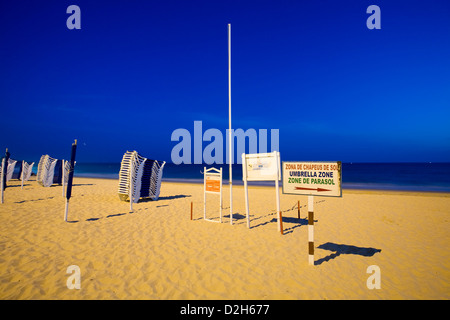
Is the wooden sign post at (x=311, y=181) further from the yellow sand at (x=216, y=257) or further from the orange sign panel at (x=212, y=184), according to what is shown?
the orange sign panel at (x=212, y=184)

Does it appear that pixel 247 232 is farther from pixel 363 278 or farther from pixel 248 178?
pixel 363 278

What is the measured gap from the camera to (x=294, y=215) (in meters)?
12.7

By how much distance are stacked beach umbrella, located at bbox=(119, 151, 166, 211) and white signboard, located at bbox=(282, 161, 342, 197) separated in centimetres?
1040

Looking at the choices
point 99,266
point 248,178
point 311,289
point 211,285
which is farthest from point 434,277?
point 99,266

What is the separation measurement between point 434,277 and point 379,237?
3291mm

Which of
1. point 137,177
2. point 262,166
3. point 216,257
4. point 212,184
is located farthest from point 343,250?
point 137,177

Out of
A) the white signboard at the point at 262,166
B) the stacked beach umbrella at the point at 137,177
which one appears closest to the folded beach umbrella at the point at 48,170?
the stacked beach umbrella at the point at 137,177

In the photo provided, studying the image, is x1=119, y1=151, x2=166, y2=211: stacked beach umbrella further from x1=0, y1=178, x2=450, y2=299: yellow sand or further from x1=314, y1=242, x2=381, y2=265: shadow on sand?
x1=314, y1=242, x2=381, y2=265: shadow on sand

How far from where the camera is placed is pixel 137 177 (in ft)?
49.3

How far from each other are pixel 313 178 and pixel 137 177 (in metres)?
12.0

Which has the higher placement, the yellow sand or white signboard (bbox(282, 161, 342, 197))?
white signboard (bbox(282, 161, 342, 197))

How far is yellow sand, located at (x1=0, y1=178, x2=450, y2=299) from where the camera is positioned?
492cm

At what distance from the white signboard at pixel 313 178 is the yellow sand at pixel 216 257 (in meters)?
1.99

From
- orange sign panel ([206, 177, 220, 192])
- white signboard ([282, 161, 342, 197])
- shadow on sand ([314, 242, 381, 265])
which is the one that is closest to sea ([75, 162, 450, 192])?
orange sign panel ([206, 177, 220, 192])
